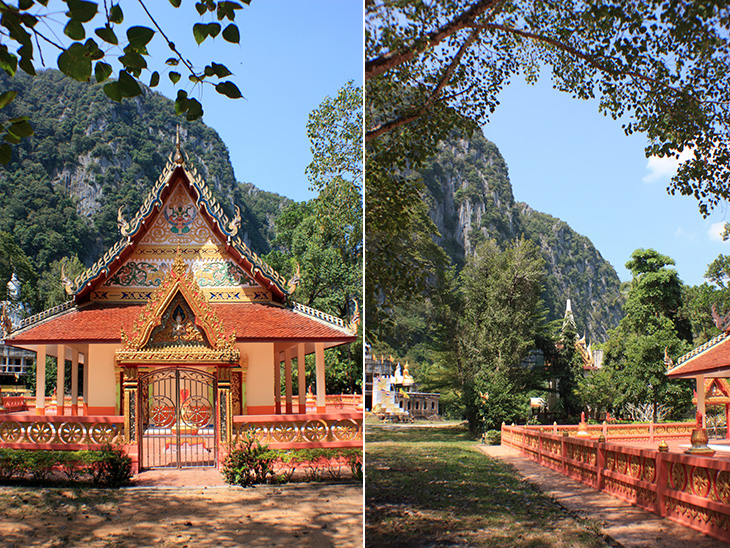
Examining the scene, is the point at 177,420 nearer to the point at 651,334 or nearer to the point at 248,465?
the point at 248,465

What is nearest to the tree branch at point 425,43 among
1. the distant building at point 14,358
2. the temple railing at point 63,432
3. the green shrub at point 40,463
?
the temple railing at point 63,432

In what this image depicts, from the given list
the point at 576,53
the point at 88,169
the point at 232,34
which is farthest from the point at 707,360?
the point at 88,169

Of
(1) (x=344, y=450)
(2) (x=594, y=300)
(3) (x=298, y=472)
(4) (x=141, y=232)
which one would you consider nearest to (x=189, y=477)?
(3) (x=298, y=472)

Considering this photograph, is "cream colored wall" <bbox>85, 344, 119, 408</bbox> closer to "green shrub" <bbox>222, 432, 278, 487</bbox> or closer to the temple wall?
the temple wall

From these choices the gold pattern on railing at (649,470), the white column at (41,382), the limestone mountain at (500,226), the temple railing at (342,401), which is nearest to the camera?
the gold pattern on railing at (649,470)

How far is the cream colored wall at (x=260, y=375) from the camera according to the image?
1191 centimetres

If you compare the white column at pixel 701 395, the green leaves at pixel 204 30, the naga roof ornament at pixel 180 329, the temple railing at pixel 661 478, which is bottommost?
the temple railing at pixel 661 478

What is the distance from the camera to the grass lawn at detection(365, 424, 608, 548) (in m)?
2.80

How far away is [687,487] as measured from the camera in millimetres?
2389

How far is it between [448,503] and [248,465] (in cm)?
569

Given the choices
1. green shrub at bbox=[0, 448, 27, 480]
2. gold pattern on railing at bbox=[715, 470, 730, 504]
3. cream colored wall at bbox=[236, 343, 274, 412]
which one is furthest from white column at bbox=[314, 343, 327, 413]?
gold pattern on railing at bbox=[715, 470, 730, 504]

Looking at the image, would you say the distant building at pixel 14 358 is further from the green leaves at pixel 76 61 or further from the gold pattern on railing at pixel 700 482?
the gold pattern on railing at pixel 700 482

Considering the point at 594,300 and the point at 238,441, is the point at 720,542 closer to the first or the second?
the point at 594,300

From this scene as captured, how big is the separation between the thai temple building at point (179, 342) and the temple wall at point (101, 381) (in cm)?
2
